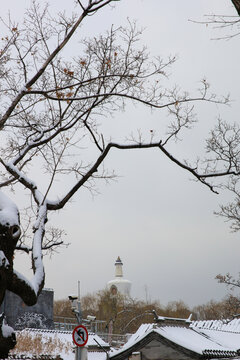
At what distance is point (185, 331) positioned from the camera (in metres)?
21.6

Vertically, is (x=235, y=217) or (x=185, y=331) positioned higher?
(x=235, y=217)

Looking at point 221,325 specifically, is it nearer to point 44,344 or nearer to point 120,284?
point 44,344

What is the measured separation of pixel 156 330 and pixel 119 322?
188ft

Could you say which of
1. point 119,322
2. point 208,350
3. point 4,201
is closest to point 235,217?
point 208,350

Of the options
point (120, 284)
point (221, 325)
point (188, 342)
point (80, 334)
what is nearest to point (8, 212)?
point (80, 334)

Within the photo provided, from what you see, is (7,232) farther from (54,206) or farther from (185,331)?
(185,331)

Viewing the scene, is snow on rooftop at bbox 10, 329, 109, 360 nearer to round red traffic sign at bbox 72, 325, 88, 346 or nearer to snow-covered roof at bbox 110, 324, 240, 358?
snow-covered roof at bbox 110, 324, 240, 358

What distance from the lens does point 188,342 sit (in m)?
19.5

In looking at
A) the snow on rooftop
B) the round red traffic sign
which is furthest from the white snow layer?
the snow on rooftop

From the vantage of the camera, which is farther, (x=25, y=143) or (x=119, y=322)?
(x=119, y=322)

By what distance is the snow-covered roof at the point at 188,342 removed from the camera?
1864cm

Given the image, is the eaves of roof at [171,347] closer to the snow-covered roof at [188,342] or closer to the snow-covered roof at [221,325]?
the snow-covered roof at [188,342]

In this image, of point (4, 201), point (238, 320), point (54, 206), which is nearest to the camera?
point (4, 201)

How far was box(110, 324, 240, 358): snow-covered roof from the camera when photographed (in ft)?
61.2
